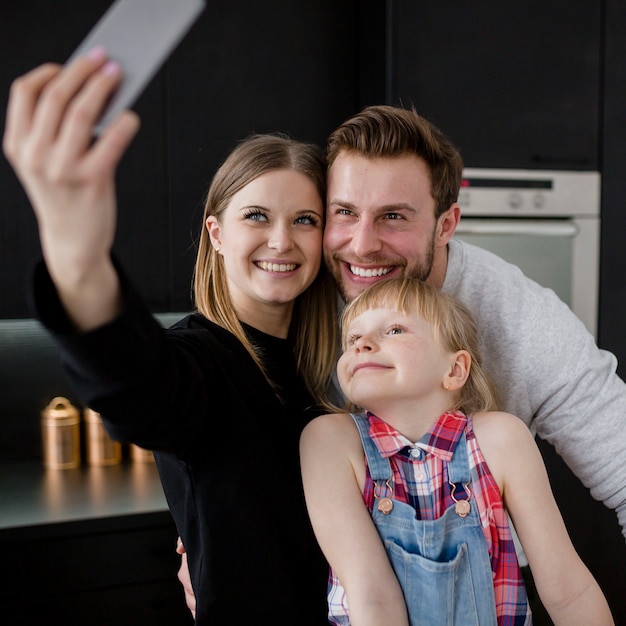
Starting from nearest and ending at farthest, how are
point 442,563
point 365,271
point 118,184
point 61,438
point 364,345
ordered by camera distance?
1. point 442,563
2. point 364,345
3. point 365,271
4. point 118,184
5. point 61,438

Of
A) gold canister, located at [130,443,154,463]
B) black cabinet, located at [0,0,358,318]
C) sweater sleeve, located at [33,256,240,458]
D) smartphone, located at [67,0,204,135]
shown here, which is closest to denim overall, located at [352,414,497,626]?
sweater sleeve, located at [33,256,240,458]

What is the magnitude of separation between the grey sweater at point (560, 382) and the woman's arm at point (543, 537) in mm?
360

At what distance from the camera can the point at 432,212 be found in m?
1.48

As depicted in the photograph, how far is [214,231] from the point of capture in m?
1.36

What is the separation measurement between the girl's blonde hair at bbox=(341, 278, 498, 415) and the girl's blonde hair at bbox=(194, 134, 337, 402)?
0.58 ft

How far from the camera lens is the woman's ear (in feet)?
4.43

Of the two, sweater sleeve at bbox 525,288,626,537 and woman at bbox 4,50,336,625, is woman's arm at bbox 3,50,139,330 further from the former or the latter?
sweater sleeve at bbox 525,288,626,537

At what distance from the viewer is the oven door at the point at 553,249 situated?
2428 millimetres

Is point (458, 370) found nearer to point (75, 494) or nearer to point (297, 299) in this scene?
point (297, 299)

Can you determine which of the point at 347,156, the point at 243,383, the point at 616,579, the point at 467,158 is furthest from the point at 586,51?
the point at 243,383

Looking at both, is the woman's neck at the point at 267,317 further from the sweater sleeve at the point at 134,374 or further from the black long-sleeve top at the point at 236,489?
the sweater sleeve at the point at 134,374

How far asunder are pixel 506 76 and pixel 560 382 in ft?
4.42

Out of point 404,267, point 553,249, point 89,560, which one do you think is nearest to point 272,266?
point 404,267

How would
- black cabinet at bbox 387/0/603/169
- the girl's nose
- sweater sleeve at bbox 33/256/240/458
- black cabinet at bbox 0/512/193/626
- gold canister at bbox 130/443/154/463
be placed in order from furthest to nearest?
gold canister at bbox 130/443/154/463 → black cabinet at bbox 387/0/603/169 → black cabinet at bbox 0/512/193/626 → the girl's nose → sweater sleeve at bbox 33/256/240/458
